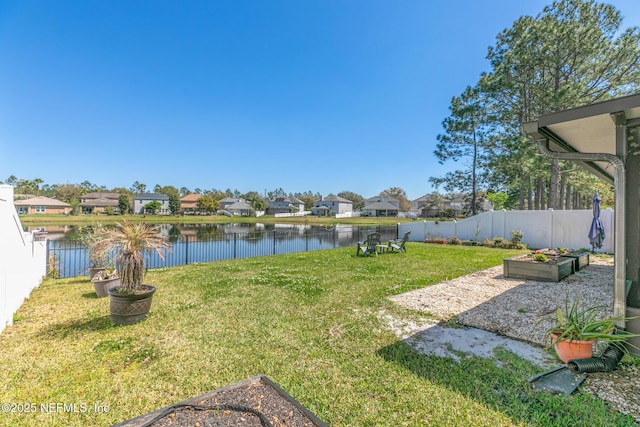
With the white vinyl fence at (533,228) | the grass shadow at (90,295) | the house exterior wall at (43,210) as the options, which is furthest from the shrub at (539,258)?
the house exterior wall at (43,210)

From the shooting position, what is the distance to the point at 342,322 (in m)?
3.75

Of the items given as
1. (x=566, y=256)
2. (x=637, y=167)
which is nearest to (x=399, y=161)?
(x=566, y=256)

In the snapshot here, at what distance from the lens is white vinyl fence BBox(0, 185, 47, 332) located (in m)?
3.58

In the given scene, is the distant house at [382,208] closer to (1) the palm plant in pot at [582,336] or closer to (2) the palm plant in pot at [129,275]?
(1) the palm plant in pot at [582,336]

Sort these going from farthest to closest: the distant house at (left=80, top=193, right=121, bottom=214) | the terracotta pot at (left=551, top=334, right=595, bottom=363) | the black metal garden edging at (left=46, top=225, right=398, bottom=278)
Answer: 1. the distant house at (left=80, top=193, right=121, bottom=214)
2. the black metal garden edging at (left=46, top=225, right=398, bottom=278)
3. the terracotta pot at (left=551, top=334, right=595, bottom=363)

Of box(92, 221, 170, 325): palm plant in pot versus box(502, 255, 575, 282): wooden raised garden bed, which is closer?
box(92, 221, 170, 325): palm plant in pot

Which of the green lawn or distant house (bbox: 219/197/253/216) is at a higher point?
distant house (bbox: 219/197/253/216)

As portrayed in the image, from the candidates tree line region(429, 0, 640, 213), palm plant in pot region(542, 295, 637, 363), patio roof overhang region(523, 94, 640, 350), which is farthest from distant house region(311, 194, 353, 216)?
palm plant in pot region(542, 295, 637, 363)

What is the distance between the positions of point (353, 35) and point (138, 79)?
1169 centimetres

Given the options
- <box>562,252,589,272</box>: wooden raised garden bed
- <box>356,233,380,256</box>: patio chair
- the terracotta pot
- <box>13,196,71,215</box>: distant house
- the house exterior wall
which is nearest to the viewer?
the terracotta pot

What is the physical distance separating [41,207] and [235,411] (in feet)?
229

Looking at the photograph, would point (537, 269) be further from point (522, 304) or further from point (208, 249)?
point (208, 249)

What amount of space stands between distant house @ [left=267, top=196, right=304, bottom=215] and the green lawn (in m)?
57.1

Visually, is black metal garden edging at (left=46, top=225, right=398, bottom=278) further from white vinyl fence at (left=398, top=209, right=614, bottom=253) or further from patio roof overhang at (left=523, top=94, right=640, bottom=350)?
patio roof overhang at (left=523, top=94, right=640, bottom=350)
